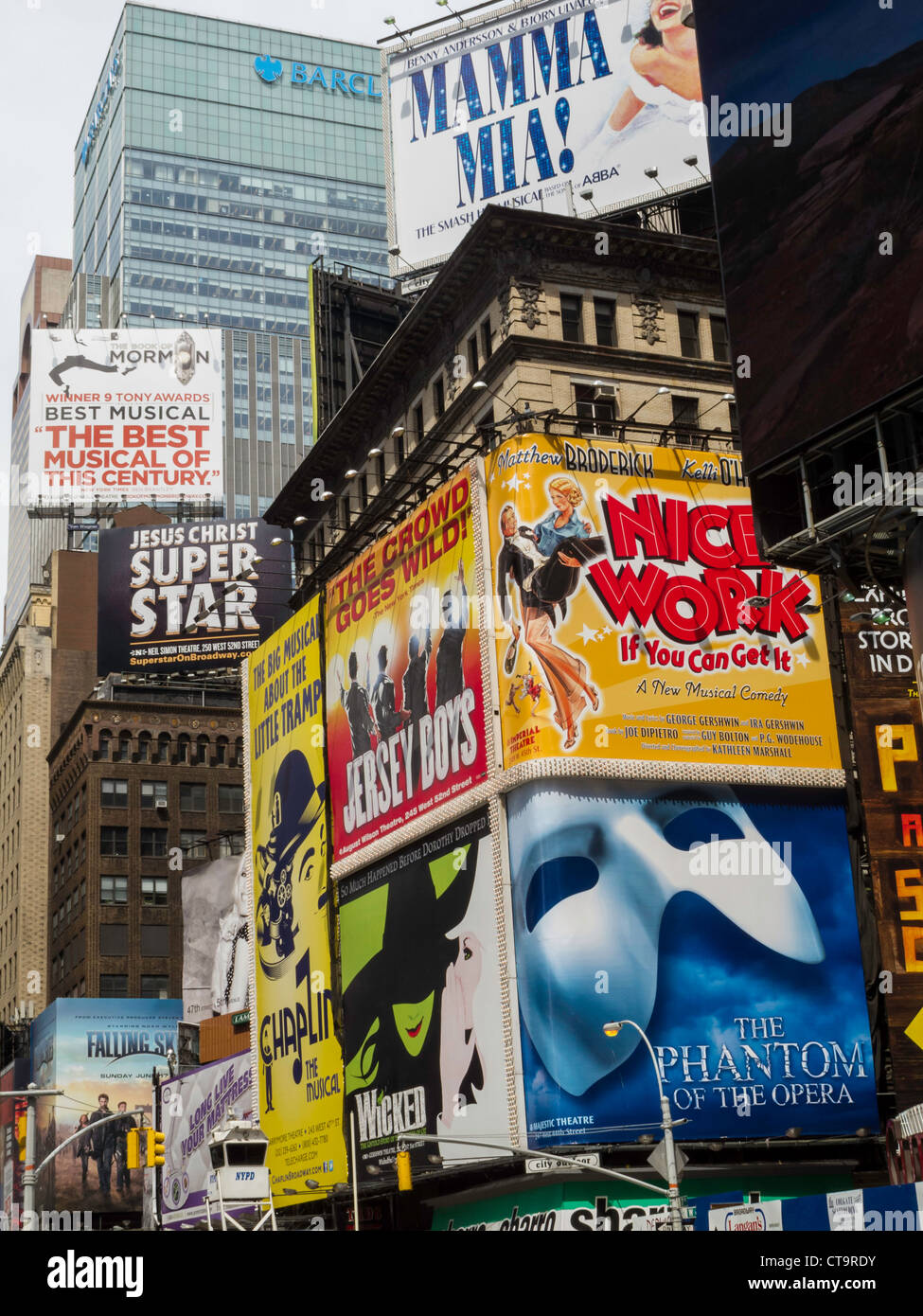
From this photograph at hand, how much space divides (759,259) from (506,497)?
2000 centimetres

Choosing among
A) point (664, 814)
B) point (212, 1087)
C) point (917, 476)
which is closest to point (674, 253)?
point (664, 814)

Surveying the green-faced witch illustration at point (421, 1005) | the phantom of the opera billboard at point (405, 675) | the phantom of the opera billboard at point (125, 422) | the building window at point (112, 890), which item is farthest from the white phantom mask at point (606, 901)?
the phantom of the opera billboard at point (125, 422)

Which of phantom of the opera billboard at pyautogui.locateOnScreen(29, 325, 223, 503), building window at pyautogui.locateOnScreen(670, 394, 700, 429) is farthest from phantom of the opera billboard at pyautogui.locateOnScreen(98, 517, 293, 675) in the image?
building window at pyautogui.locateOnScreen(670, 394, 700, 429)

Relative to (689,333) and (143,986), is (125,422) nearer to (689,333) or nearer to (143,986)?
(143,986)

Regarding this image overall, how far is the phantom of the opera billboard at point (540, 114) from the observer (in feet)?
225

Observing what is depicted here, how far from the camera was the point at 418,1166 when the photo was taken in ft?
187

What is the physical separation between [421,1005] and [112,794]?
210ft

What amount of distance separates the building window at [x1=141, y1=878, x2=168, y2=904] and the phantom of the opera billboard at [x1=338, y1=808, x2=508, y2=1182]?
53.5 meters

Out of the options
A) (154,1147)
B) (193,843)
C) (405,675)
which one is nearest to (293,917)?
(405,675)

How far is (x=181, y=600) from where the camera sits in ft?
382

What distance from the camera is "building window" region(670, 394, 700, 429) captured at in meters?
64.7

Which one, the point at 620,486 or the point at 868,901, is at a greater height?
the point at 620,486
